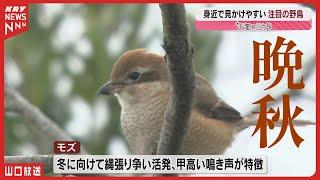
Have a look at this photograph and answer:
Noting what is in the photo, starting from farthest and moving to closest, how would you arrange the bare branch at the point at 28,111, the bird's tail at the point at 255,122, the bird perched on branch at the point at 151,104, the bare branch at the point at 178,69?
the bare branch at the point at 28,111 < the bird perched on branch at the point at 151,104 < the bird's tail at the point at 255,122 < the bare branch at the point at 178,69

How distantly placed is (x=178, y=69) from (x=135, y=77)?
1014 millimetres

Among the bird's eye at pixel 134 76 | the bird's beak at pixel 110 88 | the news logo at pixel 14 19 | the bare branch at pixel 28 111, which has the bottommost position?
the bare branch at pixel 28 111

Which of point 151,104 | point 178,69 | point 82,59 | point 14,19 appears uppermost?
point 14,19

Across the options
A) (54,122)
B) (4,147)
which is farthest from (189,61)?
(54,122)

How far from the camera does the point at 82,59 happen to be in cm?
562

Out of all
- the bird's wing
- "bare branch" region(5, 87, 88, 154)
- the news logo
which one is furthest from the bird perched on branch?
the news logo

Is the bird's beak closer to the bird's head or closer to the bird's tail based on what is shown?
the bird's head

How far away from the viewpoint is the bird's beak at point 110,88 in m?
4.96

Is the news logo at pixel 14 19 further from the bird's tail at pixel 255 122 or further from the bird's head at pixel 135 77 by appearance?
the bird's tail at pixel 255 122

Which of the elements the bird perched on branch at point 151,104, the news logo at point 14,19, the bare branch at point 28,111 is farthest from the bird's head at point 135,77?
the news logo at point 14,19

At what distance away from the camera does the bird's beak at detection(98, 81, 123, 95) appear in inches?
195

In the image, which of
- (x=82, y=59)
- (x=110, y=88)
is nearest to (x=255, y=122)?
(x=110, y=88)

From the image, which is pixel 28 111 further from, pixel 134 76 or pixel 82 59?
pixel 134 76

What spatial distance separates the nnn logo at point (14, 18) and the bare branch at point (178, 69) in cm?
116
